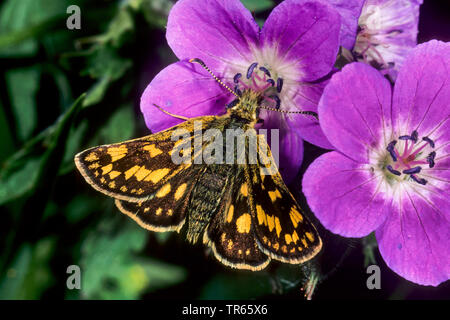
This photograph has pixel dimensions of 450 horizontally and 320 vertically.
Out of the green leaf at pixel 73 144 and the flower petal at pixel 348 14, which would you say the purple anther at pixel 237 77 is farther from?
the green leaf at pixel 73 144

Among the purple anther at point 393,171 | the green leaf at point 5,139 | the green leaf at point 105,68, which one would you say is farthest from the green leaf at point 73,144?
the purple anther at point 393,171

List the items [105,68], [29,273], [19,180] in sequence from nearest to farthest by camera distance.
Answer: [19,180] < [105,68] < [29,273]

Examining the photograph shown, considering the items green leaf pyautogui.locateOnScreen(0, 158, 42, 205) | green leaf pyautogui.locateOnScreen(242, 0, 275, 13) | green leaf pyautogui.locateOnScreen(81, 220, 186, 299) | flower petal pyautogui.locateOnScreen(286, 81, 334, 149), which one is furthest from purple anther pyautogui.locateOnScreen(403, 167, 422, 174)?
green leaf pyautogui.locateOnScreen(0, 158, 42, 205)

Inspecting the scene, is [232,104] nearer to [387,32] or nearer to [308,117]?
[308,117]

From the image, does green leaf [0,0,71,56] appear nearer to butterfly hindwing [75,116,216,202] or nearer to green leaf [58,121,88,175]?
green leaf [58,121,88,175]

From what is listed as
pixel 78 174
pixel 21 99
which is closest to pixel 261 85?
pixel 78 174
